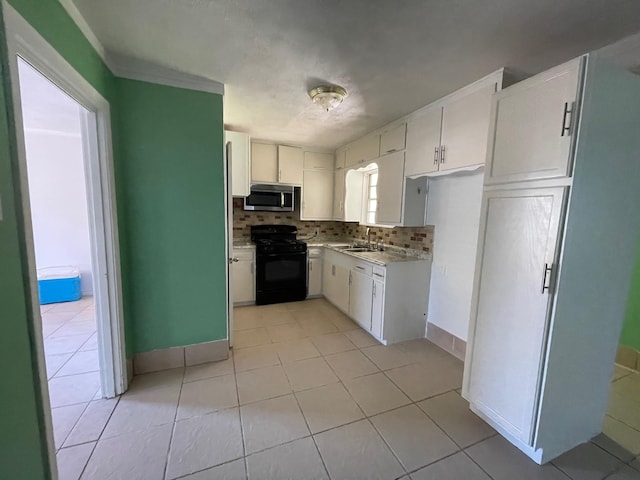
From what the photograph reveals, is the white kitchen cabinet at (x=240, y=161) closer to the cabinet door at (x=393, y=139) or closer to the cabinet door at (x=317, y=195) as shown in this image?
the cabinet door at (x=317, y=195)

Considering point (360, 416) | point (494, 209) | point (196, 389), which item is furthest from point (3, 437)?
point (494, 209)

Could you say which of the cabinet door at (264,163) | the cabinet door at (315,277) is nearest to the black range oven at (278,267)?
the cabinet door at (315,277)

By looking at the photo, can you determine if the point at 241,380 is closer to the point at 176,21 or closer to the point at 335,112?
the point at 176,21

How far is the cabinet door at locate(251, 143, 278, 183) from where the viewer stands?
12.6 ft

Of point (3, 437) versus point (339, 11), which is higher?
point (339, 11)

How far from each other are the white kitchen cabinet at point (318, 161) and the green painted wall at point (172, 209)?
2.01 meters

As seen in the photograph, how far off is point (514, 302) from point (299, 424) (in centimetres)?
150

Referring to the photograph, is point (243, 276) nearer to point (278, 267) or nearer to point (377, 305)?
point (278, 267)

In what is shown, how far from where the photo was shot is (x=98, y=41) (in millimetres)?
1640

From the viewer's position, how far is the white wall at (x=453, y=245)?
244 centimetres

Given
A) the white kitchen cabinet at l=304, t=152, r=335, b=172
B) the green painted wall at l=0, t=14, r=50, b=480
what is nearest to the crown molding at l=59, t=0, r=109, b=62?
the green painted wall at l=0, t=14, r=50, b=480

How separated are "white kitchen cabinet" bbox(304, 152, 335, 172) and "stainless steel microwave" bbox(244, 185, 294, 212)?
0.47 metres

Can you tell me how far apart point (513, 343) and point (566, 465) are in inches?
26.9

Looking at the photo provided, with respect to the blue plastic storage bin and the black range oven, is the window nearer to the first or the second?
the black range oven
